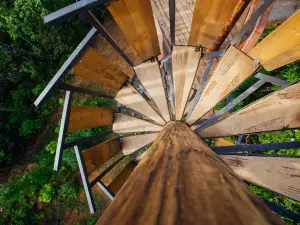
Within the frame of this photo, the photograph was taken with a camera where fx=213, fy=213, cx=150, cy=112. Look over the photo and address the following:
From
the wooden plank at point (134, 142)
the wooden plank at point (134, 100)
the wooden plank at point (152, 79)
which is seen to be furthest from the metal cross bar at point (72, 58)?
the wooden plank at point (134, 142)

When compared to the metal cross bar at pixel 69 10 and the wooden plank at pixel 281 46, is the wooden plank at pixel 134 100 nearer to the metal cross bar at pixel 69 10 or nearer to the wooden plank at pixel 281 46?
the wooden plank at pixel 281 46

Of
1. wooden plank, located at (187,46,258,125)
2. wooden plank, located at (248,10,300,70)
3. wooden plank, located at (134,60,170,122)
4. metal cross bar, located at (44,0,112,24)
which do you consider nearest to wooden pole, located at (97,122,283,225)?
metal cross bar, located at (44,0,112,24)

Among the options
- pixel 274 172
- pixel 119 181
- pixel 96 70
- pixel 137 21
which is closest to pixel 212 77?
pixel 137 21

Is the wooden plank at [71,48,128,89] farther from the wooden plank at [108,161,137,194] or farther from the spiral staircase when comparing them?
the wooden plank at [108,161,137,194]

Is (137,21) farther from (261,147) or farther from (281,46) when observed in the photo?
(261,147)

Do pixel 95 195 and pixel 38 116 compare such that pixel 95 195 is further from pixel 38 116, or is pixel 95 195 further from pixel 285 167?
pixel 285 167

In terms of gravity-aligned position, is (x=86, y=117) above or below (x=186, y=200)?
above
